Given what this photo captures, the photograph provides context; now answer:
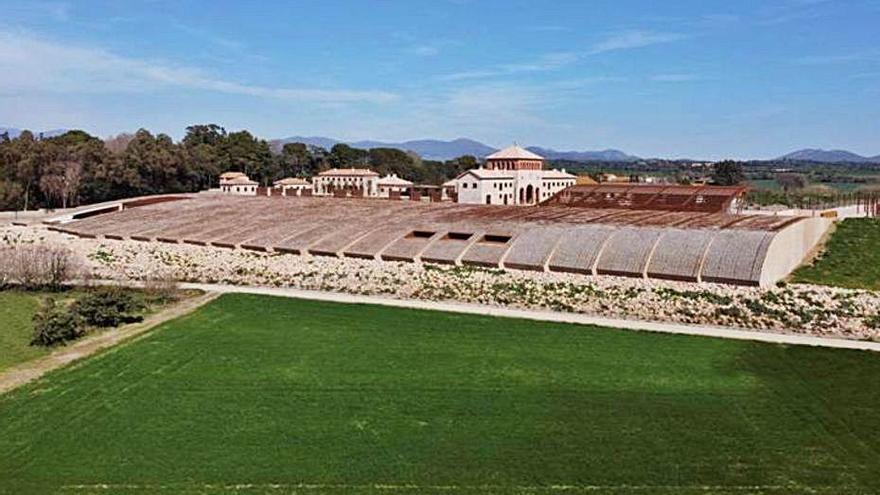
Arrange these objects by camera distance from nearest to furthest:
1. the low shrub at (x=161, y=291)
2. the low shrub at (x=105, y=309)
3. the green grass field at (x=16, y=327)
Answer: the green grass field at (x=16, y=327) → the low shrub at (x=105, y=309) → the low shrub at (x=161, y=291)

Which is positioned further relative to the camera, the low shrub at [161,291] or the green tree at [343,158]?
the green tree at [343,158]

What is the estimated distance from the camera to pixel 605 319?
31.9m

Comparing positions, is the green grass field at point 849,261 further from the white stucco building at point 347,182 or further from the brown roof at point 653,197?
the white stucco building at point 347,182

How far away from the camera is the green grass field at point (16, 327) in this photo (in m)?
26.2

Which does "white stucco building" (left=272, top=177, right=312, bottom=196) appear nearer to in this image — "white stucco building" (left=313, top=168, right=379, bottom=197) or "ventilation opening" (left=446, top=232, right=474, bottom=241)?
"white stucco building" (left=313, top=168, right=379, bottom=197)

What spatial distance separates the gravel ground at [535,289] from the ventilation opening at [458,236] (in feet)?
14.1

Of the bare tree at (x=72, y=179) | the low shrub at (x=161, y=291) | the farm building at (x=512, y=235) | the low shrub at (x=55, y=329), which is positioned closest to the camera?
the low shrub at (x=55, y=329)

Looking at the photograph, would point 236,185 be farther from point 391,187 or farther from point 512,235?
point 512,235

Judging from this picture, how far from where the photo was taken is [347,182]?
9150cm

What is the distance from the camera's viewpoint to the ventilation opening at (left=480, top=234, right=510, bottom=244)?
4326cm

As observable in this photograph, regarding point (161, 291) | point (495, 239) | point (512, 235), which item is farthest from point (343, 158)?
point (161, 291)

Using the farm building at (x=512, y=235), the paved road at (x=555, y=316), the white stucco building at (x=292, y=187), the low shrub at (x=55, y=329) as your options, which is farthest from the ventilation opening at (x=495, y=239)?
the white stucco building at (x=292, y=187)

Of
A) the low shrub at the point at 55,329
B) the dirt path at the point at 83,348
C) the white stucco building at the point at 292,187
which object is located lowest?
the dirt path at the point at 83,348

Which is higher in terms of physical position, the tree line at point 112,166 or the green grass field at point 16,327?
the tree line at point 112,166
